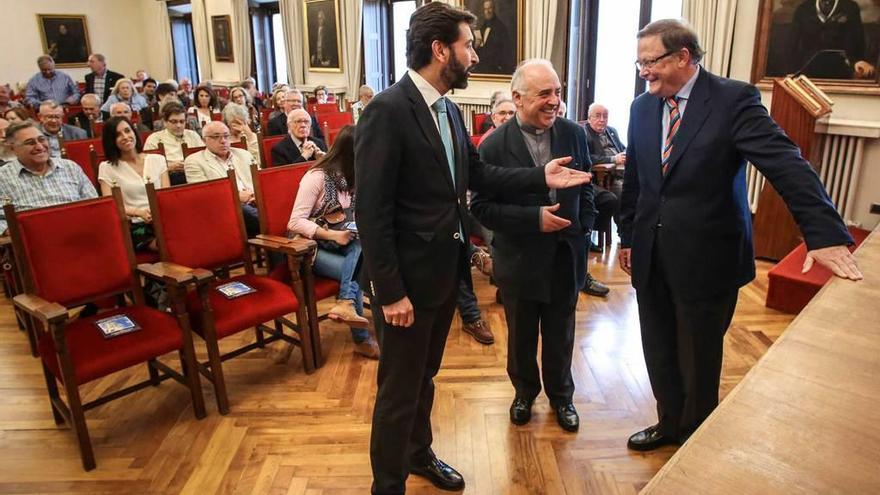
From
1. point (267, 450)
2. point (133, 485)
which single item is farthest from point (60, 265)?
point (267, 450)

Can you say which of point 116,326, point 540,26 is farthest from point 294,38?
point 116,326

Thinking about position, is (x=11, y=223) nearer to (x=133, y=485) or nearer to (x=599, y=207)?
(x=133, y=485)

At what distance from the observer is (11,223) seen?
2342 mm

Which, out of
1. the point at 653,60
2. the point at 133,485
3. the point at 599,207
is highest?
the point at 653,60

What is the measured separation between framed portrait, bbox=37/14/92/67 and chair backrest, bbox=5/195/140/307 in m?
13.0

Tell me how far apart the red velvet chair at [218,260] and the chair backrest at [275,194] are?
0.44 feet

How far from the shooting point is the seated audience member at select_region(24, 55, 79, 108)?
9234mm

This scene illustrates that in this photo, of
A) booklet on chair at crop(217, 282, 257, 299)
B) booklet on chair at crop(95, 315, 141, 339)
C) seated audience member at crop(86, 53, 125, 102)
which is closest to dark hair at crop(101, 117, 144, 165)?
booklet on chair at crop(217, 282, 257, 299)

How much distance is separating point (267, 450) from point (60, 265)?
3.94 feet

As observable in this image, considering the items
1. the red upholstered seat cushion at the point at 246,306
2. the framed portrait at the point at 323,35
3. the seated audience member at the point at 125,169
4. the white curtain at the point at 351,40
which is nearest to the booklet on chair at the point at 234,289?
the red upholstered seat cushion at the point at 246,306

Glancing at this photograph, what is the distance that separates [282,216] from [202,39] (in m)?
11.3

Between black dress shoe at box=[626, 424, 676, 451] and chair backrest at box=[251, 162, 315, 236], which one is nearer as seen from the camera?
black dress shoe at box=[626, 424, 676, 451]

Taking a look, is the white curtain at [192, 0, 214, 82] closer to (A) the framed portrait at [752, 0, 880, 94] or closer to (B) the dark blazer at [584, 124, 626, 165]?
(B) the dark blazer at [584, 124, 626, 165]

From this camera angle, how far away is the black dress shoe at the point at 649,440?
2281mm
